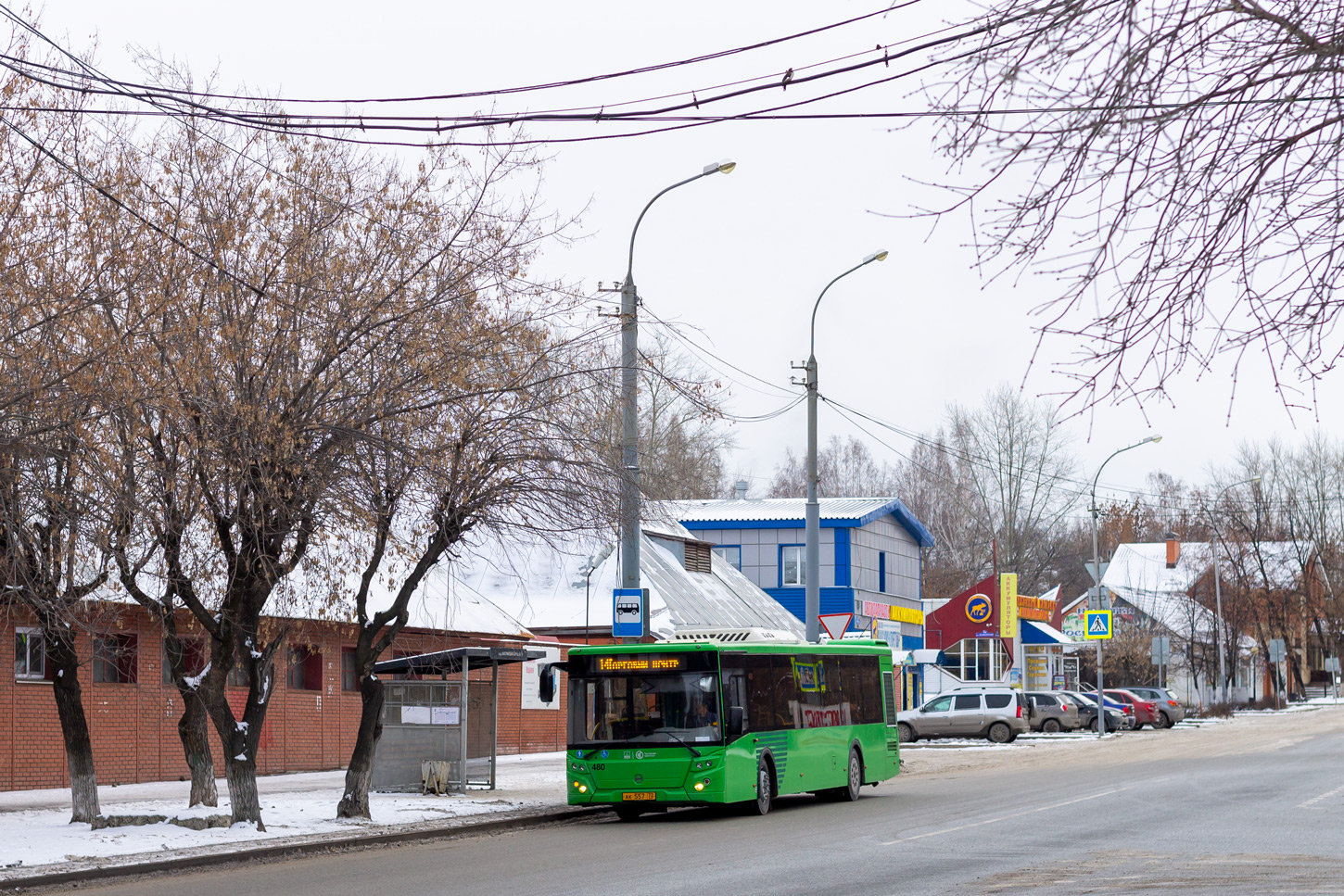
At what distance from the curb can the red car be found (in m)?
35.5

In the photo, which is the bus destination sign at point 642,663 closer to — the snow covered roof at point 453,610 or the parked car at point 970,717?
the snow covered roof at point 453,610

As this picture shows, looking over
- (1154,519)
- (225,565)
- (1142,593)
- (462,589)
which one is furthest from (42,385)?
(1154,519)

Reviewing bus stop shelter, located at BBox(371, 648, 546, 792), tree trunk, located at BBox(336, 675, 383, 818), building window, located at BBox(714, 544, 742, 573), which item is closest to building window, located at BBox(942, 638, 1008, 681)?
building window, located at BBox(714, 544, 742, 573)

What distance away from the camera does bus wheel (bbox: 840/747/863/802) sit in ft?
77.9

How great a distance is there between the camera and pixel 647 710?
20.8m

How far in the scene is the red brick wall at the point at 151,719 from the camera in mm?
23375

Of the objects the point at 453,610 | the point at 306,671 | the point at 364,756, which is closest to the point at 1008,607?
the point at 453,610

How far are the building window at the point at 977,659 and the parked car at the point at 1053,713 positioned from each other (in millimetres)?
12818

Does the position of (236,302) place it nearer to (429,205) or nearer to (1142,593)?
(429,205)

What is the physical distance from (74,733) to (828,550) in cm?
3922

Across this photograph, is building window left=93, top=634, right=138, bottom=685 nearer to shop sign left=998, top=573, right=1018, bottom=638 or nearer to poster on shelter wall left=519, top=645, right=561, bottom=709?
poster on shelter wall left=519, top=645, right=561, bottom=709

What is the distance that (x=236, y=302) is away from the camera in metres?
16.5

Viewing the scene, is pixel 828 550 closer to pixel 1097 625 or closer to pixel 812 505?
pixel 1097 625

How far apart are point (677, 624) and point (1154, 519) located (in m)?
84.5
